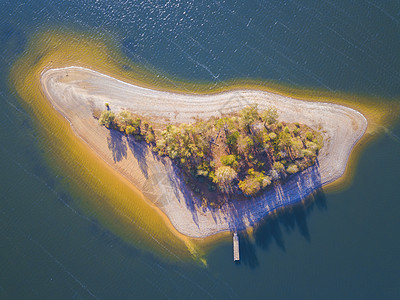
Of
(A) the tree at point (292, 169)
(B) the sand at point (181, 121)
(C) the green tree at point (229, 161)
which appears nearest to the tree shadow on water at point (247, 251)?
(B) the sand at point (181, 121)

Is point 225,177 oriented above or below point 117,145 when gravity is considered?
below

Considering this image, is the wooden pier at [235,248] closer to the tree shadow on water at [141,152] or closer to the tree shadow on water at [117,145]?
the tree shadow on water at [141,152]

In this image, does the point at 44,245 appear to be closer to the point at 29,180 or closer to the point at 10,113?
the point at 29,180

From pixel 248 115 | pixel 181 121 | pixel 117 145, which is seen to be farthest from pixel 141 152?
pixel 248 115

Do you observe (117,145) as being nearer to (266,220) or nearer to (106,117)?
(106,117)

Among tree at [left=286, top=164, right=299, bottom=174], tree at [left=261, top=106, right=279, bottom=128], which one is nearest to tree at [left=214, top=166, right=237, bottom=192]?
tree at [left=286, top=164, right=299, bottom=174]

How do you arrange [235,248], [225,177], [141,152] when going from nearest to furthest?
1. [225,177]
2. [235,248]
3. [141,152]
